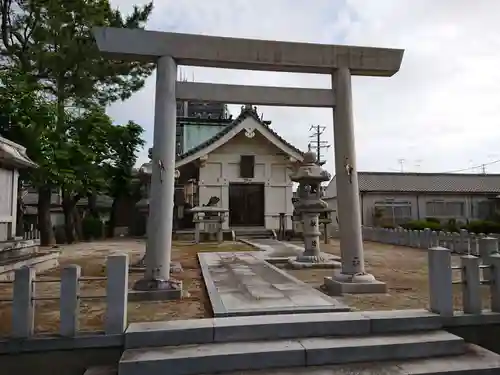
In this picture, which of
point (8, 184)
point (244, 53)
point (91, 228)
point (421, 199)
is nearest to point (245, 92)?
point (244, 53)

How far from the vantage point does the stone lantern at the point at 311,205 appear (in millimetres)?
9367

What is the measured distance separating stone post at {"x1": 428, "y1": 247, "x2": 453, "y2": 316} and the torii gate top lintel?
3.60 metres

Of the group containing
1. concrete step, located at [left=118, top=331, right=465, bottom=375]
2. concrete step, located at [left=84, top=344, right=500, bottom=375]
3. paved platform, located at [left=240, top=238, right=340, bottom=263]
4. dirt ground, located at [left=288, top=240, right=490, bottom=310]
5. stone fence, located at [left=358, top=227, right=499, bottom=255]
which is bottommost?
concrete step, located at [left=84, top=344, right=500, bottom=375]

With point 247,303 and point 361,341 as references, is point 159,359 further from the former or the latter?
point 361,341

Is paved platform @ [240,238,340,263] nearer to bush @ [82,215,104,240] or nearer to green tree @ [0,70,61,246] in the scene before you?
green tree @ [0,70,61,246]

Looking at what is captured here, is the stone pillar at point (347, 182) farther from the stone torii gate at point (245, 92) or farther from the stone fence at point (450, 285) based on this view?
the stone fence at point (450, 285)

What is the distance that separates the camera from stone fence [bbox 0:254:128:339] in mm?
3740

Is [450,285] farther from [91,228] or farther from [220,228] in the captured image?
[91,228]

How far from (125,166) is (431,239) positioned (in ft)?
58.1

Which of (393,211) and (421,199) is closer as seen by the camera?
(393,211)

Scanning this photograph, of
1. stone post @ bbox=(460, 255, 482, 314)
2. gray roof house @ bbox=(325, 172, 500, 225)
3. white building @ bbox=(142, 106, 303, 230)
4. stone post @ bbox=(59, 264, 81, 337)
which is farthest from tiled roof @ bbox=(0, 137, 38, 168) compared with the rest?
gray roof house @ bbox=(325, 172, 500, 225)

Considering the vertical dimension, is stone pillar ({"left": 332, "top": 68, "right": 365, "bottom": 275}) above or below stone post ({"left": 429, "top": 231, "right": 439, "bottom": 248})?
above

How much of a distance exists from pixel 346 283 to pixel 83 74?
1364 cm

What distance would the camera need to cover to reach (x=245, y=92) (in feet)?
20.6
